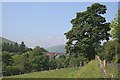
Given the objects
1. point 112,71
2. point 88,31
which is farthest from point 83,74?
A: point 88,31

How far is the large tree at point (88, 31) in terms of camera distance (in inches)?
1307

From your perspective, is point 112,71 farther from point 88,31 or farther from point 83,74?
point 88,31

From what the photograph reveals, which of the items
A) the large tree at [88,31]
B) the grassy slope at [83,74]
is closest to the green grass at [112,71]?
the grassy slope at [83,74]

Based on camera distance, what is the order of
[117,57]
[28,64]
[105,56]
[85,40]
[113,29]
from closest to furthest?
[117,57] → [105,56] → [113,29] → [85,40] → [28,64]

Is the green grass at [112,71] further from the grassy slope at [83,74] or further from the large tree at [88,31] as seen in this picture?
the large tree at [88,31]

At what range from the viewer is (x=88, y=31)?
33.7 metres

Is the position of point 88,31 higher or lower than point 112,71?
higher

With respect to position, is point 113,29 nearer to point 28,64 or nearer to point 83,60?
point 83,60

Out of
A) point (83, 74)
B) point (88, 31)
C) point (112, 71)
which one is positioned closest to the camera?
point (112, 71)

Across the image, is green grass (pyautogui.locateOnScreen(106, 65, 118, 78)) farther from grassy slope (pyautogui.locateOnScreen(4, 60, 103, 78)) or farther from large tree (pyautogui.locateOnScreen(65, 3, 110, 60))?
large tree (pyautogui.locateOnScreen(65, 3, 110, 60))

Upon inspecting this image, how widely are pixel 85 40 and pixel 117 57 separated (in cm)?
998

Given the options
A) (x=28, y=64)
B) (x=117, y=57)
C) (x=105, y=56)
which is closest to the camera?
(x=117, y=57)

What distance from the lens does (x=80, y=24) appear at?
1364 inches

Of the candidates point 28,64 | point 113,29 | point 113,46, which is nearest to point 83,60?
point 113,29
